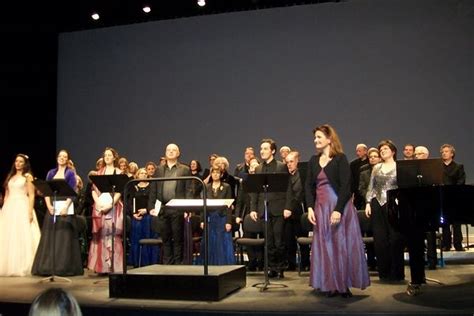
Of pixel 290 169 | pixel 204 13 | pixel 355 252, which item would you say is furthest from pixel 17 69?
pixel 355 252

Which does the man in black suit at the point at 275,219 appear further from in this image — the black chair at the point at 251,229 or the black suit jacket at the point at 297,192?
the black suit jacket at the point at 297,192

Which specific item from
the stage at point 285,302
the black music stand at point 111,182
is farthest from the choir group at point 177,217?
the stage at point 285,302

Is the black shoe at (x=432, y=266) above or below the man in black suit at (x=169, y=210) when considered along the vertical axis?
below

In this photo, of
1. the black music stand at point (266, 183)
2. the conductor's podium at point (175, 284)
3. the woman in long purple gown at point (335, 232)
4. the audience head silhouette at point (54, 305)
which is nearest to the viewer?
the audience head silhouette at point (54, 305)

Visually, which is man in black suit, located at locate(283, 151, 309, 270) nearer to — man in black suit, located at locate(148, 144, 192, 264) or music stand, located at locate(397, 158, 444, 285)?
man in black suit, located at locate(148, 144, 192, 264)

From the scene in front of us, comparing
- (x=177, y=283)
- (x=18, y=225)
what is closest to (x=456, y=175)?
(x=177, y=283)

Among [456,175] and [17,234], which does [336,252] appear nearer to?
[456,175]

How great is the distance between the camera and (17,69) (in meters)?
10.3

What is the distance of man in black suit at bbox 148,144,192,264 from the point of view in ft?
23.8

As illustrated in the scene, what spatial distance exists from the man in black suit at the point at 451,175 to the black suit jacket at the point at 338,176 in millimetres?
3415

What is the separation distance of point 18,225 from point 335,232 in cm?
450

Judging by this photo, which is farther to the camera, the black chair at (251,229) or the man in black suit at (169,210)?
the man in black suit at (169,210)

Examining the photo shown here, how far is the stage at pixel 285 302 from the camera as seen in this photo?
4438 mm

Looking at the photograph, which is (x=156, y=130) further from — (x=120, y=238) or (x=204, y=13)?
(x=120, y=238)
